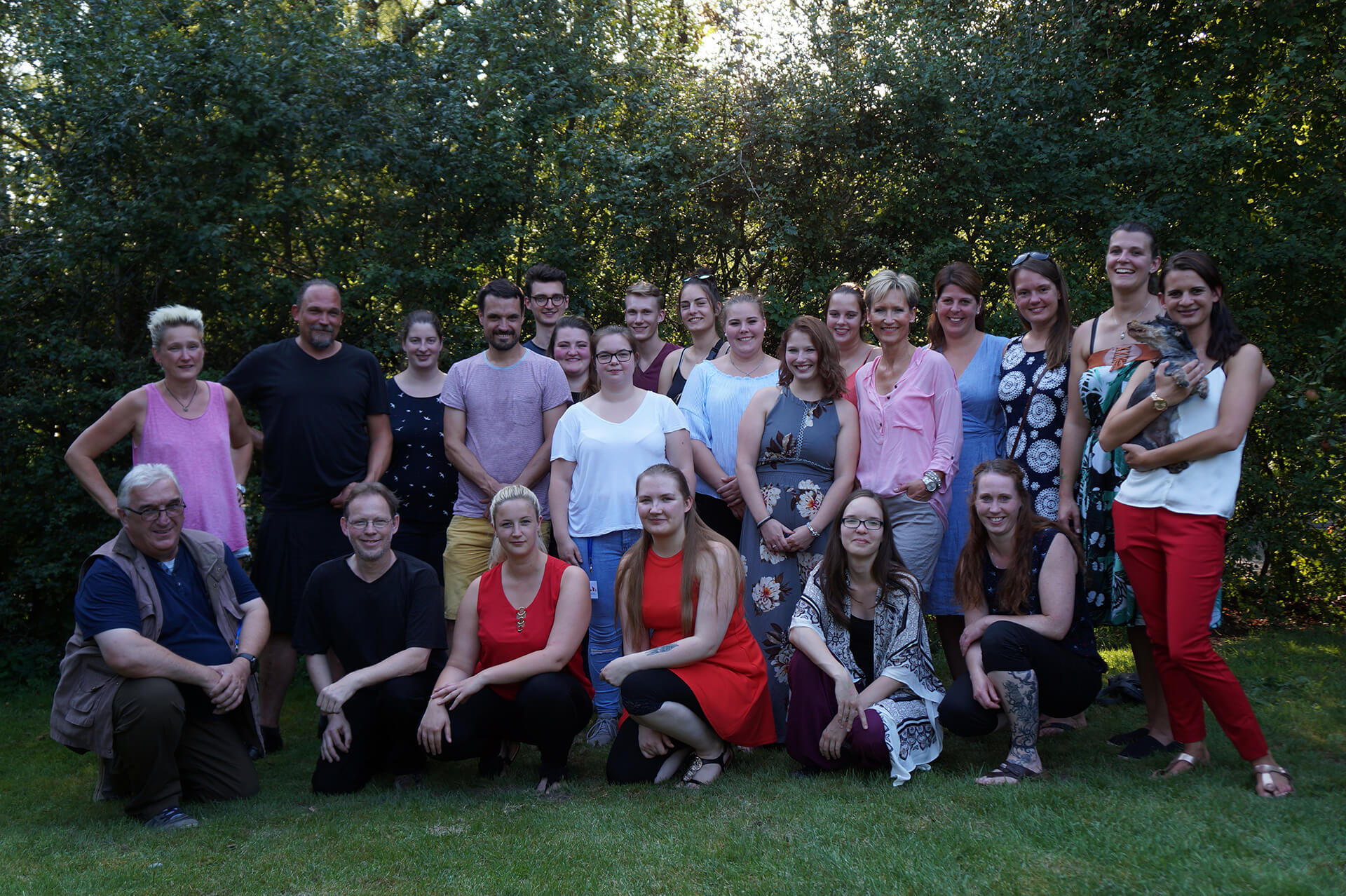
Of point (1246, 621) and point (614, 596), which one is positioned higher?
point (614, 596)

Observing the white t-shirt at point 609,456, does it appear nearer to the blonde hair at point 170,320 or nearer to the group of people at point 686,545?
the group of people at point 686,545

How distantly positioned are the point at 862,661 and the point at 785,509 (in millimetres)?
765

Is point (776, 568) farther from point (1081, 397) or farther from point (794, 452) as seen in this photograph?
point (1081, 397)

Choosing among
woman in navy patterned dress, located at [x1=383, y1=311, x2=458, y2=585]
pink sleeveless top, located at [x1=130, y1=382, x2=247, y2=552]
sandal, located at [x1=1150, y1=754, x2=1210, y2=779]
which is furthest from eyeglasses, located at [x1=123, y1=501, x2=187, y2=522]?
sandal, located at [x1=1150, y1=754, x2=1210, y2=779]

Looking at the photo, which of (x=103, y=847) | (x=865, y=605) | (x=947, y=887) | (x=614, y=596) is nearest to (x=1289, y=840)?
(x=947, y=887)

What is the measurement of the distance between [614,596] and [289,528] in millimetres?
1591

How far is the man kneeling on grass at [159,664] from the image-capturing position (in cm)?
399

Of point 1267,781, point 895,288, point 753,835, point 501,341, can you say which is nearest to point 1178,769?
point 1267,781

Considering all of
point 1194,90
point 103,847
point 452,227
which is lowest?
point 103,847

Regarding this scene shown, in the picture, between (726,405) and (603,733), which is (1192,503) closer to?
(726,405)

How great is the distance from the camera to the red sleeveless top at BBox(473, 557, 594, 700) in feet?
14.3

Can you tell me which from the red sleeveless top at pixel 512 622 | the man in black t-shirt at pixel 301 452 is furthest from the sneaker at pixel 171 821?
the red sleeveless top at pixel 512 622

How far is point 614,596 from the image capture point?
4766mm

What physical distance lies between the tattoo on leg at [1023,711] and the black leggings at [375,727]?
2.33 meters
